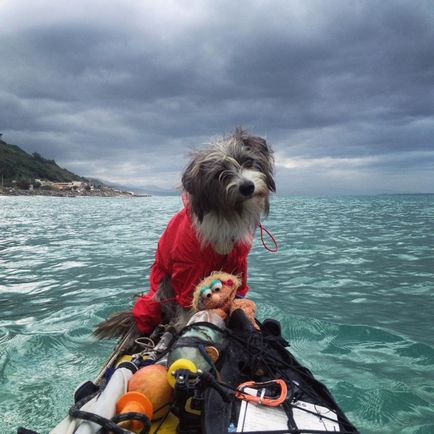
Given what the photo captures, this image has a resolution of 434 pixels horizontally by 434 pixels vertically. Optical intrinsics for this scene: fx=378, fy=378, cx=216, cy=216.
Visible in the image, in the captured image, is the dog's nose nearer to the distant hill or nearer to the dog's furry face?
the dog's furry face

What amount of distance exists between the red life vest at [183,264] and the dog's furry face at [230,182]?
0.19 m

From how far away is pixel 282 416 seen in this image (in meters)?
2.37

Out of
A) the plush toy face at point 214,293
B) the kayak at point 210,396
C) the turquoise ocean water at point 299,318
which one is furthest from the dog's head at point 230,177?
the turquoise ocean water at point 299,318

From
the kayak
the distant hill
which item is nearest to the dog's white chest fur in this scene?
A: the kayak

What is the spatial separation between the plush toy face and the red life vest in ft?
1.12

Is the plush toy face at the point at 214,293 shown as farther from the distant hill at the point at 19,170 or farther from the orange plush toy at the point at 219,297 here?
the distant hill at the point at 19,170

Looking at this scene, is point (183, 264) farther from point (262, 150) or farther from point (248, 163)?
point (262, 150)

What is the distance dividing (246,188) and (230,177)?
225 mm

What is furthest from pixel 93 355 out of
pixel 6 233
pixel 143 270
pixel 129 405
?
pixel 6 233

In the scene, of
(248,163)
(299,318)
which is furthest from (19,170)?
(248,163)

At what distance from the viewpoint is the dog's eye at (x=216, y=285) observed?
13.3 feet

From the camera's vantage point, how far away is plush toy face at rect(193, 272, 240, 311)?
4.04 metres

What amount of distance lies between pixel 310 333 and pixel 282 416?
12.3 feet

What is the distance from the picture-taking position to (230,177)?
4238mm
